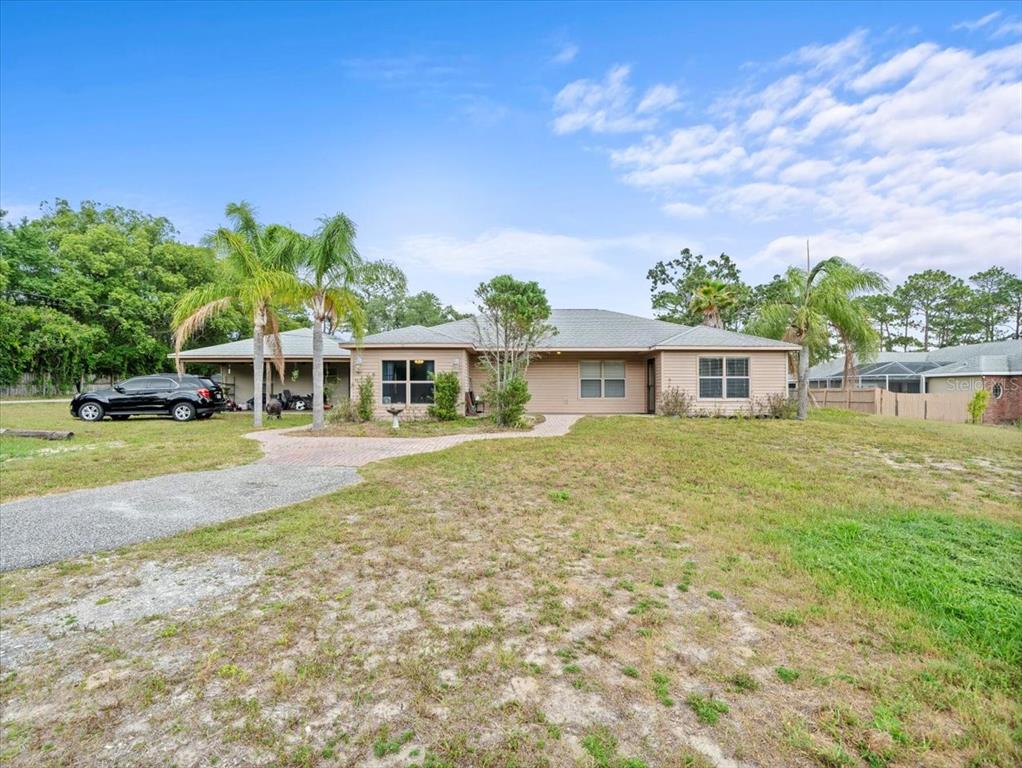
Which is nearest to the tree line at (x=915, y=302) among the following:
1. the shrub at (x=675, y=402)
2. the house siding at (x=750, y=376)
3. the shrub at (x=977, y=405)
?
the shrub at (x=977, y=405)

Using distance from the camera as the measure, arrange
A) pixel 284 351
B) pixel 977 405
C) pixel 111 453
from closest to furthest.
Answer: pixel 111 453 < pixel 977 405 < pixel 284 351

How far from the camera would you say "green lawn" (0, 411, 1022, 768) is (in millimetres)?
1942

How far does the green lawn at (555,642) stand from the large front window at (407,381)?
10.3 metres

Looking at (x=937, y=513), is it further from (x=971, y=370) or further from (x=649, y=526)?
(x=971, y=370)

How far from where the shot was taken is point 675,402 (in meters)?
16.0

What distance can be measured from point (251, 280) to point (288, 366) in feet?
28.0

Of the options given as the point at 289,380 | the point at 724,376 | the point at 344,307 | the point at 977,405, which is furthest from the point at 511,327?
the point at 977,405

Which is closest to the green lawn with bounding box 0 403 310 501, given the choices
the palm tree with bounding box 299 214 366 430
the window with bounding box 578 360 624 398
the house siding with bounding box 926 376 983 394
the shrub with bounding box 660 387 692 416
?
the palm tree with bounding box 299 214 366 430

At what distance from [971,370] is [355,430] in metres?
27.7

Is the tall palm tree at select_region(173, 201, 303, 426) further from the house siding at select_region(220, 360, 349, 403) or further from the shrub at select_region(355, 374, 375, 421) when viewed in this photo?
the house siding at select_region(220, 360, 349, 403)

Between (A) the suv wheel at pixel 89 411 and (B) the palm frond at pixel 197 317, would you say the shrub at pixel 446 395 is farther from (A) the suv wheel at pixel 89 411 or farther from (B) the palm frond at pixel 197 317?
(A) the suv wheel at pixel 89 411

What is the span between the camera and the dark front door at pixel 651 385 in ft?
56.5

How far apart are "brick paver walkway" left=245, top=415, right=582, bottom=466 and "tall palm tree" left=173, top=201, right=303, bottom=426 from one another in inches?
152

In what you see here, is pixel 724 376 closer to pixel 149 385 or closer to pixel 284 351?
pixel 284 351
